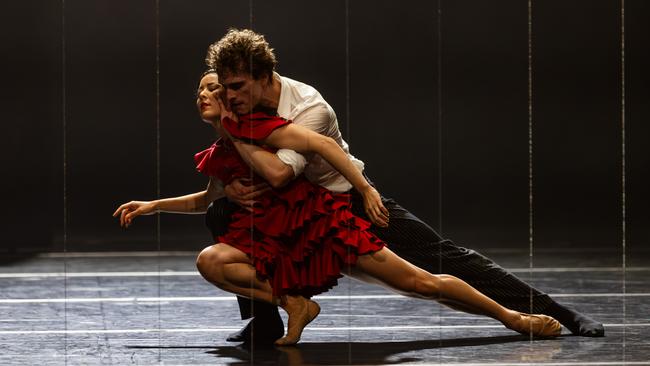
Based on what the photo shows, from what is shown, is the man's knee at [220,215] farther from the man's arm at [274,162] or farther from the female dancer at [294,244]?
the man's arm at [274,162]

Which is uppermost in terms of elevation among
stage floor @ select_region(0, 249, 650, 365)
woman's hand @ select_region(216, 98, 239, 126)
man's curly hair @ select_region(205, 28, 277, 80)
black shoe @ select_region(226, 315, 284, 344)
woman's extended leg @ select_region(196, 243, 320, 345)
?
man's curly hair @ select_region(205, 28, 277, 80)

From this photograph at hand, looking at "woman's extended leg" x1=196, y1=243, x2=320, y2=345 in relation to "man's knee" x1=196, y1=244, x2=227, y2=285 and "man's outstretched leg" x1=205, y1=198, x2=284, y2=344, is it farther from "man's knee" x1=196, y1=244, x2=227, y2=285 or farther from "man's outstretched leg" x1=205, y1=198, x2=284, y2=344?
"man's outstretched leg" x1=205, y1=198, x2=284, y2=344

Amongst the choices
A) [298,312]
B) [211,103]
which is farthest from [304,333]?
[211,103]

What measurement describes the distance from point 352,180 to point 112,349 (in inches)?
35.8

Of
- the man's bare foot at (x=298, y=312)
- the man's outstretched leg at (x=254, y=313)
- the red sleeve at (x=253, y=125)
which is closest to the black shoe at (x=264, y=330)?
the man's outstretched leg at (x=254, y=313)

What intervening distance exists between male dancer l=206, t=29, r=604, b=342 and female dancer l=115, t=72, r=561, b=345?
0.05 metres

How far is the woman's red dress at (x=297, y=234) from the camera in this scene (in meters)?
3.80

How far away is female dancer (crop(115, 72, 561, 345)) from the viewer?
12.4 ft

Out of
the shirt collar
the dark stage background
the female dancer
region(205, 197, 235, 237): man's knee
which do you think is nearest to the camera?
the female dancer

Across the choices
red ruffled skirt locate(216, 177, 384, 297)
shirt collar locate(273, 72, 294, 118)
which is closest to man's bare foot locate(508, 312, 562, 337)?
red ruffled skirt locate(216, 177, 384, 297)

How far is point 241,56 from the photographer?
150 inches

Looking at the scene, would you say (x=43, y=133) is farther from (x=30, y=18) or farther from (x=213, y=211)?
(x=213, y=211)

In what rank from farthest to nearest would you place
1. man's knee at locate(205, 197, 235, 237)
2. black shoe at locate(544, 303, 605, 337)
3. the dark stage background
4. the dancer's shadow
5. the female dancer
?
the dark stage background, black shoe at locate(544, 303, 605, 337), man's knee at locate(205, 197, 235, 237), the female dancer, the dancer's shadow

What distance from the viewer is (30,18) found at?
841 cm
